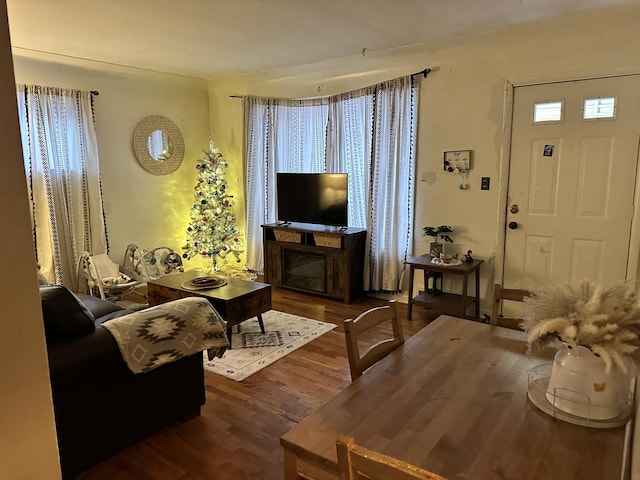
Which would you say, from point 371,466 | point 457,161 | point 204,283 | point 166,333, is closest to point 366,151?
point 457,161

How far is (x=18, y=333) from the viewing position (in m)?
1.27

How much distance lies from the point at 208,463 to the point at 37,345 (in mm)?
1230

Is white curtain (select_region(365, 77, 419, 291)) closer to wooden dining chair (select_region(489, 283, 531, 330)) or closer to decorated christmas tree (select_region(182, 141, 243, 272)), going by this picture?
decorated christmas tree (select_region(182, 141, 243, 272))

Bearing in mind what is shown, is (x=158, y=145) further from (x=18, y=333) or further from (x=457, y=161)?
(x=18, y=333)

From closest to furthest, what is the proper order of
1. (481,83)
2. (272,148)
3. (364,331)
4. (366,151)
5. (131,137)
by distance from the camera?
(364,331) < (481,83) < (366,151) < (131,137) < (272,148)

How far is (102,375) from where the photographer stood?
2.06 m

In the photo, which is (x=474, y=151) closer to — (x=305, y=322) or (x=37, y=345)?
(x=305, y=322)

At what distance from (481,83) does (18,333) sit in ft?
13.2

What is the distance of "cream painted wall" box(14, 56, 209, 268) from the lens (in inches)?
190

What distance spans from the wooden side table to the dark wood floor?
95 cm

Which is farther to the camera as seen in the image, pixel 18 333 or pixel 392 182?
pixel 392 182

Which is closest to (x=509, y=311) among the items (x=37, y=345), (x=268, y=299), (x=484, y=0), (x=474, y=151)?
(x=474, y=151)

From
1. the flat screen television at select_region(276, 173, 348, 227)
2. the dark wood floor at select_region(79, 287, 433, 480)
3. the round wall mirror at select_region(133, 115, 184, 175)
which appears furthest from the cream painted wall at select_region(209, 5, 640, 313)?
the round wall mirror at select_region(133, 115, 184, 175)

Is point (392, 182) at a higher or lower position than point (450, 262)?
higher
